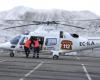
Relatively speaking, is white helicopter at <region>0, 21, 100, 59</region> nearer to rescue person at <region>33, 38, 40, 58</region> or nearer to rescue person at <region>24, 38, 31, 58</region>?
rescue person at <region>33, 38, 40, 58</region>

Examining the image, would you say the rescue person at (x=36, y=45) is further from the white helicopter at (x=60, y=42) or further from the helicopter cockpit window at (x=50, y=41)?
the helicopter cockpit window at (x=50, y=41)

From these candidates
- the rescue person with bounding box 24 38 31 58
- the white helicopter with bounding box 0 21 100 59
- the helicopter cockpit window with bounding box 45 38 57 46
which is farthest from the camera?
the rescue person with bounding box 24 38 31 58

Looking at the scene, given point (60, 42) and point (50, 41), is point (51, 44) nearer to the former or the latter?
point (50, 41)

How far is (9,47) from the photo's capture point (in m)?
39.7

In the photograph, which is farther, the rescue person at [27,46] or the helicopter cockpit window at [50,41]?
the rescue person at [27,46]

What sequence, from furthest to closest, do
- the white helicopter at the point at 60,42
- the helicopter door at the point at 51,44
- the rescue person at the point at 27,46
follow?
the rescue person at the point at 27,46 → the helicopter door at the point at 51,44 → the white helicopter at the point at 60,42

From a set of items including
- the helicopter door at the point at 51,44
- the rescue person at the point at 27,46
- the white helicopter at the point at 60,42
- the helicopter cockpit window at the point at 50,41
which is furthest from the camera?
the rescue person at the point at 27,46

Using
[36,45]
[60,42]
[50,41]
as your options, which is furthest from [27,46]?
[60,42]

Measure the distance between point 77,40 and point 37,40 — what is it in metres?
3.19

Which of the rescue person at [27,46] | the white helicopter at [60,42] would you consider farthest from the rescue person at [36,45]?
the rescue person at [27,46]

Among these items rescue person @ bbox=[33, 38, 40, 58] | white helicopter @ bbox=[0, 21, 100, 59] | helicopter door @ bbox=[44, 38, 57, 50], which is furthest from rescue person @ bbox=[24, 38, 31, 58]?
helicopter door @ bbox=[44, 38, 57, 50]

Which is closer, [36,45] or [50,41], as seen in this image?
[36,45]

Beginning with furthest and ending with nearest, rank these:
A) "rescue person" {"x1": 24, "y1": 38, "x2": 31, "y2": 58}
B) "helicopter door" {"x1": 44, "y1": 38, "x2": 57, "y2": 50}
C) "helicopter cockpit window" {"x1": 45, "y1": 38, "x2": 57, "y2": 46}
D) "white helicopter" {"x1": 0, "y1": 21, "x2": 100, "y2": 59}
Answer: "rescue person" {"x1": 24, "y1": 38, "x2": 31, "y2": 58}, "helicopter cockpit window" {"x1": 45, "y1": 38, "x2": 57, "y2": 46}, "helicopter door" {"x1": 44, "y1": 38, "x2": 57, "y2": 50}, "white helicopter" {"x1": 0, "y1": 21, "x2": 100, "y2": 59}

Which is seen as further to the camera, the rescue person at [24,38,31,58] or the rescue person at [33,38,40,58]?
the rescue person at [24,38,31,58]
